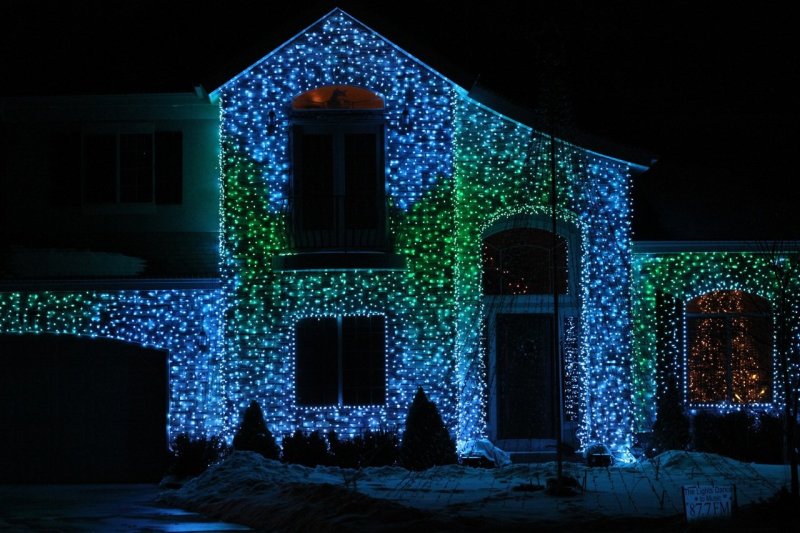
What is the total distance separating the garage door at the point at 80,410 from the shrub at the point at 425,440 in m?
4.29

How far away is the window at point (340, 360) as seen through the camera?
1977 centimetres

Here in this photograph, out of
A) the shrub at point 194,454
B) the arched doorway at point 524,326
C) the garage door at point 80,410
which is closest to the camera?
the shrub at point 194,454

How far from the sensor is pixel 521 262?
2038 cm

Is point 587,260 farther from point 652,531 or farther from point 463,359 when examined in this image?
point 652,531

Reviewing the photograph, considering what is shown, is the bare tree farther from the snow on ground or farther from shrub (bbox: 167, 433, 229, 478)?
shrub (bbox: 167, 433, 229, 478)

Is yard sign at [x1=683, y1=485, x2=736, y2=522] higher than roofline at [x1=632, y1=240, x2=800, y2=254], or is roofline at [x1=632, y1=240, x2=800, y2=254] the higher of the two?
roofline at [x1=632, y1=240, x2=800, y2=254]

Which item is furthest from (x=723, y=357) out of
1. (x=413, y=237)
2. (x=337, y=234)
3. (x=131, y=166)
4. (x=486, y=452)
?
(x=131, y=166)

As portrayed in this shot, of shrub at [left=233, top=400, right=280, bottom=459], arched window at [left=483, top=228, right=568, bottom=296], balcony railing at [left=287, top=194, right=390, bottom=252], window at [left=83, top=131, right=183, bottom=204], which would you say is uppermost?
window at [left=83, top=131, right=183, bottom=204]

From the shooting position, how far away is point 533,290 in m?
20.6

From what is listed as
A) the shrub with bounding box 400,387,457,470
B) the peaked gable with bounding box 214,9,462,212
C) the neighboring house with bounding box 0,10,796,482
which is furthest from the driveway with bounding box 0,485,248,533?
the peaked gable with bounding box 214,9,462,212

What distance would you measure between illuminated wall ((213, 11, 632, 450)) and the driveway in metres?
2.64

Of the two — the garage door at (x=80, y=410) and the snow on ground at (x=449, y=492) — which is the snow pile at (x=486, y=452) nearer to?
the snow on ground at (x=449, y=492)

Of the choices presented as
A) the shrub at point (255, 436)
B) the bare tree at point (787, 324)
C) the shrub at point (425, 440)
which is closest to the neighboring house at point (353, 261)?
the bare tree at point (787, 324)

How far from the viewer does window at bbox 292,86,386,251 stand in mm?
19828
